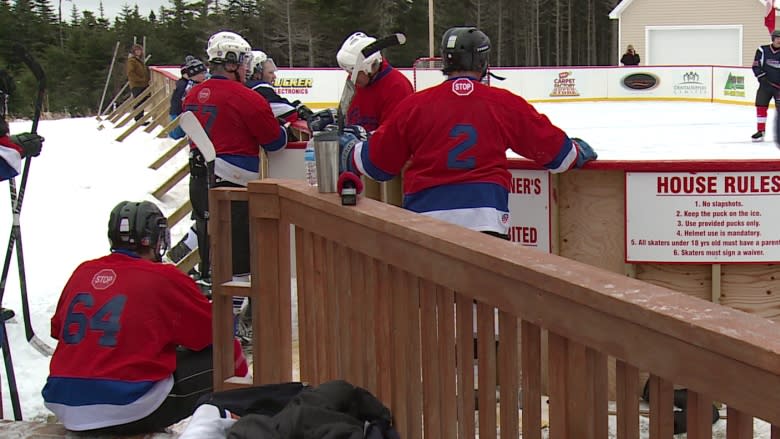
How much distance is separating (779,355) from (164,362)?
2277mm

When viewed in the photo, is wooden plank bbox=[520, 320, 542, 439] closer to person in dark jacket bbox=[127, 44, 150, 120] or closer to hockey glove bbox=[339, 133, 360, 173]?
hockey glove bbox=[339, 133, 360, 173]

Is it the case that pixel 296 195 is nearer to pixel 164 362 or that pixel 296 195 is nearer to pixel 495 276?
pixel 164 362

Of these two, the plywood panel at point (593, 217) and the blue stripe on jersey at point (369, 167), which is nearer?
the blue stripe on jersey at point (369, 167)

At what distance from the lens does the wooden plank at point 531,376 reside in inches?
87.5

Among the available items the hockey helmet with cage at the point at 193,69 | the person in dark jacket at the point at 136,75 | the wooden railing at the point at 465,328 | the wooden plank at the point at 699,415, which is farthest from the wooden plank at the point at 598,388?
the person in dark jacket at the point at 136,75

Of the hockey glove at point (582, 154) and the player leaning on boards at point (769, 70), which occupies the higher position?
the player leaning on boards at point (769, 70)

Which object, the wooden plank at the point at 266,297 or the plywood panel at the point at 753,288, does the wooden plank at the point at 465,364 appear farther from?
the plywood panel at the point at 753,288

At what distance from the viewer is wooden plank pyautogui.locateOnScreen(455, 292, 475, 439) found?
2445 mm

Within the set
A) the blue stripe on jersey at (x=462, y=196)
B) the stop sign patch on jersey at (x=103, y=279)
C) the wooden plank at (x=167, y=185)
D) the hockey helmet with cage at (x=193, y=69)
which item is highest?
the hockey helmet with cage at (x=193, y=69)

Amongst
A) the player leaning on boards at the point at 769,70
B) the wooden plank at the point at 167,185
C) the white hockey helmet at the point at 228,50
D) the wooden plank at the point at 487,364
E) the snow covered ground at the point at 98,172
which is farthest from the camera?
the player leaning on boards at the point at 769,70

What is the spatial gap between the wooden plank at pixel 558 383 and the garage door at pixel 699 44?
28625 millimetres

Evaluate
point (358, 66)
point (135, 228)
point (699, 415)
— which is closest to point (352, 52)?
point (358, 66)

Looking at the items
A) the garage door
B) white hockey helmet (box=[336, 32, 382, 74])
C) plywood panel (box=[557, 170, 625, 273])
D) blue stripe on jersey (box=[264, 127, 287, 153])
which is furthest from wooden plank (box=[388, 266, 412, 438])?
the garage door

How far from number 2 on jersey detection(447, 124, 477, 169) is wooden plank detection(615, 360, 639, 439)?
178 centimetres
